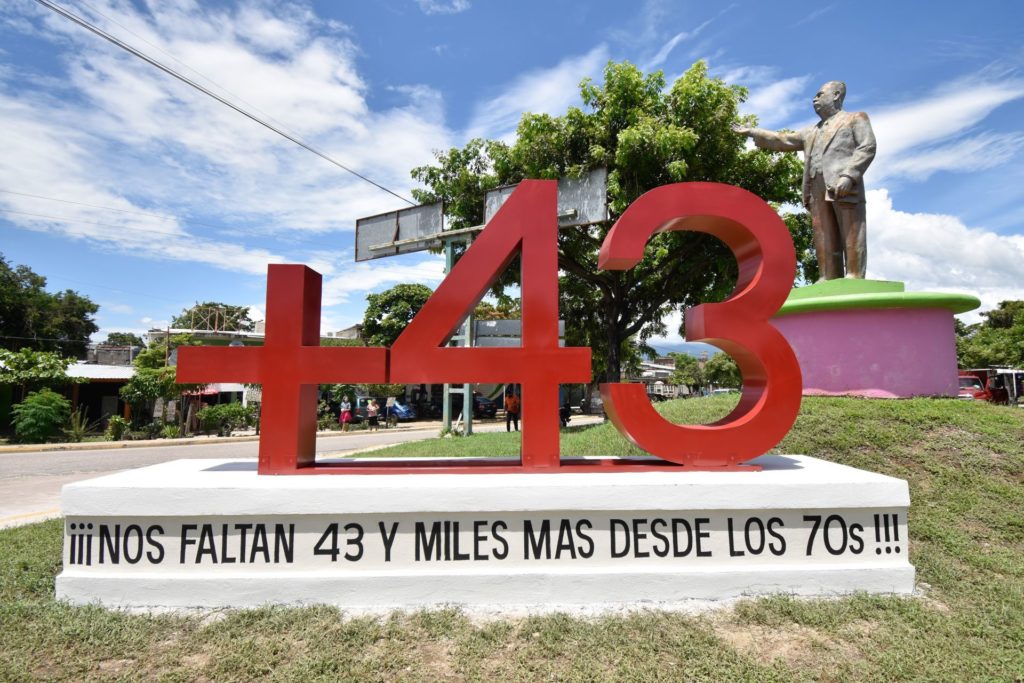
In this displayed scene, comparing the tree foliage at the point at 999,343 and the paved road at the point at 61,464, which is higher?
the tree foliage at the point at 999,343

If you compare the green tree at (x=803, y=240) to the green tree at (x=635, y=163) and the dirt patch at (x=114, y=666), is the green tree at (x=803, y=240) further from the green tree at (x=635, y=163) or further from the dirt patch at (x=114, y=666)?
the dirt patch at (x=114, y=666)

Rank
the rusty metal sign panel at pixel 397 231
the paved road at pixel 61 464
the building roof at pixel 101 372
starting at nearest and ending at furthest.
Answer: the paved road at pixel 61 464, the rusty metal sign panel at pixel 397 231, the building roof at pixel 101 372

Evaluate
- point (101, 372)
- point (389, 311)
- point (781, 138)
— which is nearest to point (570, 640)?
point (781, 138)

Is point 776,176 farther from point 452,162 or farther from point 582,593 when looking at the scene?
point 582,593

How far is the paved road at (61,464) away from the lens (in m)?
9.12

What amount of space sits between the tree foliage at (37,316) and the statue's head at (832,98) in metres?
42.5

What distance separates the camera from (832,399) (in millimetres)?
8250

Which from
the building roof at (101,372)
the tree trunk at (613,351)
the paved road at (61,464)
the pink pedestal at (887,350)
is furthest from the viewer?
the building roof at (101,372)

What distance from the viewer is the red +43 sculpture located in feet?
16.8

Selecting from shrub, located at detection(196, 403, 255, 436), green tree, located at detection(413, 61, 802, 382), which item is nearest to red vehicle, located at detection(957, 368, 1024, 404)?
green tree, located at detection(413, 61, 802, 382)

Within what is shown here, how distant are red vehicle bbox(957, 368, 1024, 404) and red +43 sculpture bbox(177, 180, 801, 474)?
28.6 m

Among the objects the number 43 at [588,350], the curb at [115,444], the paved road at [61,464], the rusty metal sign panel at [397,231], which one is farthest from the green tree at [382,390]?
the number 43 at [588,350]

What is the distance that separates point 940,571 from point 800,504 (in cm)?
143

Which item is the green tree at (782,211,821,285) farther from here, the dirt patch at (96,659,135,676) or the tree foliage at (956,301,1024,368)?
the tree foliage at (956,301,1024,368)
